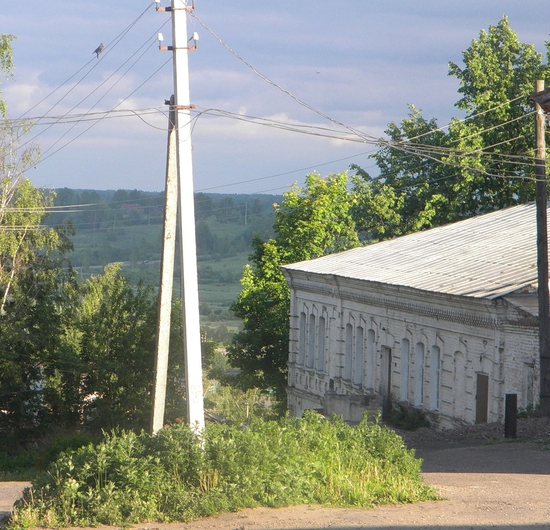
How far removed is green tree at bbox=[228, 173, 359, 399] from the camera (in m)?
43.8

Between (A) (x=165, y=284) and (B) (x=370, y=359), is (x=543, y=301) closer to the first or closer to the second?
(A) (x=165, y=284)

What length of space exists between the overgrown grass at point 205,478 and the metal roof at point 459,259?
1147cm

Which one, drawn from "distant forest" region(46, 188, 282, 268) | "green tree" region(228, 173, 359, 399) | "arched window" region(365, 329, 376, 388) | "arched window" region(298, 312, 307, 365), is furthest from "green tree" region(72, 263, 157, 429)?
"distant forest" region(46, 188, 282, 268)

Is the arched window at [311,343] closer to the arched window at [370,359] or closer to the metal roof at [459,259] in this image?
the metal roof at [459,259]

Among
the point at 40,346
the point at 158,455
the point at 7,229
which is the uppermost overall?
the point at 7,229

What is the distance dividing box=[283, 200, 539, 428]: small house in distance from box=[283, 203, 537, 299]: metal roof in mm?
65

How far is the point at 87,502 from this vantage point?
392 inches

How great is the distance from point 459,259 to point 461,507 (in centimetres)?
1797

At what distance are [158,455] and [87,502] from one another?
3.37 feet

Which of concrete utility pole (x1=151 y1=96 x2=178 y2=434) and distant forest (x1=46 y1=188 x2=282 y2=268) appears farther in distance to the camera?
distant forest (x1=46 y1=188 x2=282 y2=268)

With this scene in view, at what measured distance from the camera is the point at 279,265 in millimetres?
43156

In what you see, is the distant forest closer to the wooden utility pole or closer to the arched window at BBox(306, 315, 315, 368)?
the arched window at BBox(306, 315, 315, 368)

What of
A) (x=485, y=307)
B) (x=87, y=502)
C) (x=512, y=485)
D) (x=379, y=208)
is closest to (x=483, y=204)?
(x=379, y=208)

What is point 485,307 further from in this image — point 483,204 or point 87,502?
point 483,204
